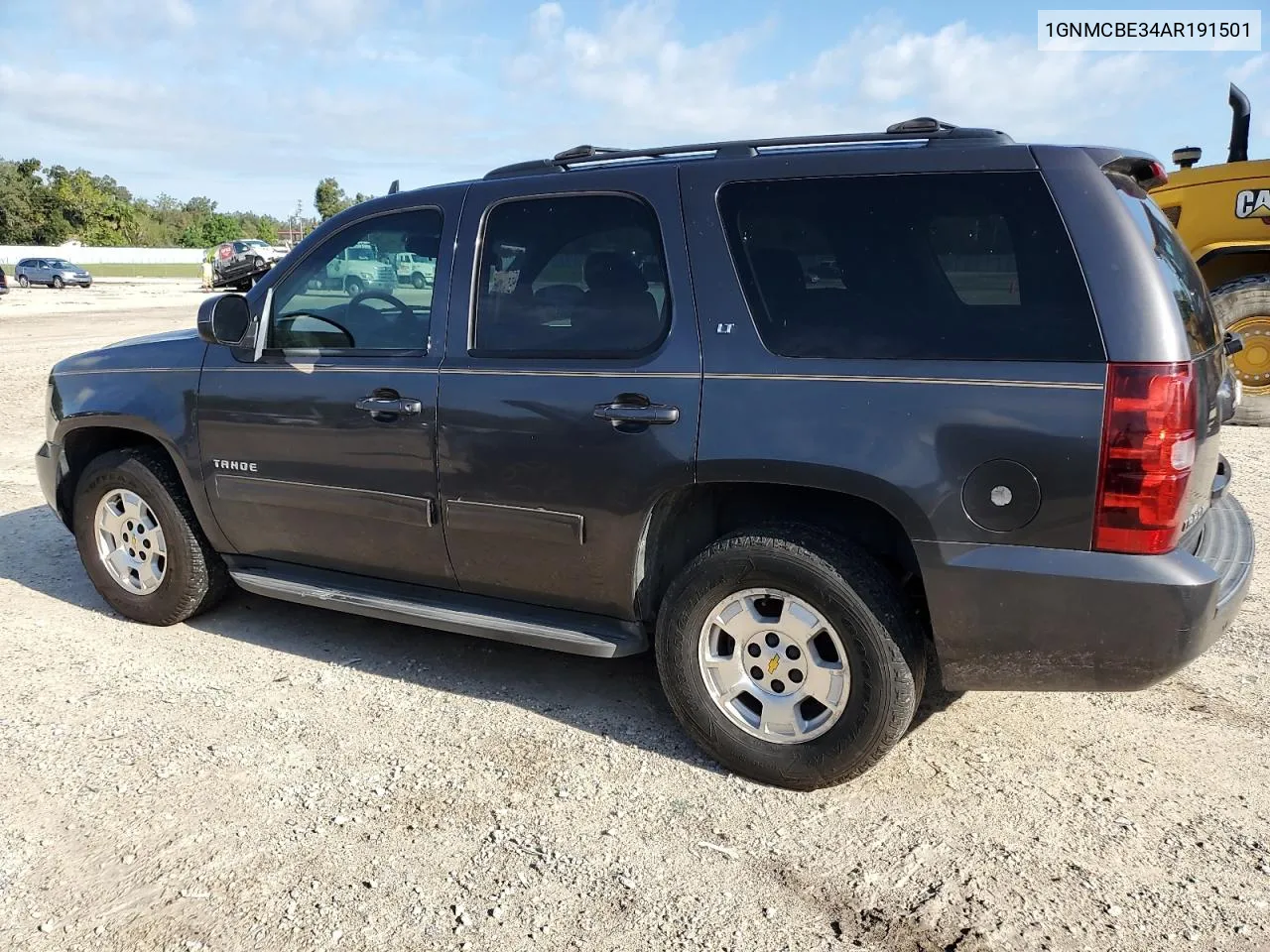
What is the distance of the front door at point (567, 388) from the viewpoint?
321 cm

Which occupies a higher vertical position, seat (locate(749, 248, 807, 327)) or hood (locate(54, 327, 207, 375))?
seat (locate(749, 248, 807, 327))

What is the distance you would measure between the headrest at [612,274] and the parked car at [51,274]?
44.4 metres

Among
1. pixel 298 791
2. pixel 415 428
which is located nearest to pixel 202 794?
pixel 298 791

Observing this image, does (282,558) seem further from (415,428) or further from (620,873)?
(620,873)

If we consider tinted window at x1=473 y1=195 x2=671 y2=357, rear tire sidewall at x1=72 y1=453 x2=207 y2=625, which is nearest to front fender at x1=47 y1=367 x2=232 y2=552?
rear tire sidewall at x1=72 y1=453 x2=207 y2=625

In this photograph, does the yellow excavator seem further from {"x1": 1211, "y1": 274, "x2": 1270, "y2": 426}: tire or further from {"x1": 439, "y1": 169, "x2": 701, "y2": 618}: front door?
{"x1": 439, "y1": 169, "x2": 701, "y2": 618}: front door

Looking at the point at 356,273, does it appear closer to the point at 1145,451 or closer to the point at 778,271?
the point at 778,271

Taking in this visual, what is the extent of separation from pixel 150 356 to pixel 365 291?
1.19m

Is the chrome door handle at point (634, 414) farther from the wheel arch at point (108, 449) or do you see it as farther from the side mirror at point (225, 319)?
the wheel arch at point (108, 449)

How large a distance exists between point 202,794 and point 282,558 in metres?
1.27

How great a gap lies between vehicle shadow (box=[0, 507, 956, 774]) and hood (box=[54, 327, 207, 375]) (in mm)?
1229

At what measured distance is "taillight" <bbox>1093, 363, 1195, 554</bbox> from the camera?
2584 millimetres

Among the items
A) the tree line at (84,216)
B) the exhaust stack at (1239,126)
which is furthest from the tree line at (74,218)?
the exhaust stack at (1239,126)

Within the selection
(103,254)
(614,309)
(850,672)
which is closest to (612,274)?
(614,309)
